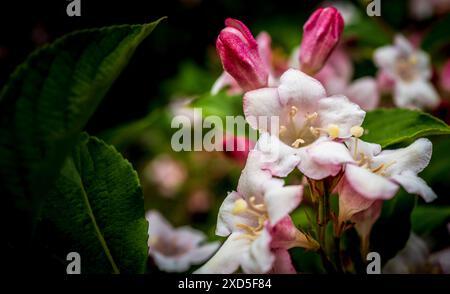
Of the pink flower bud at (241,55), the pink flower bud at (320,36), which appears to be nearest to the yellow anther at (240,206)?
the pink flower bud at (241,55)

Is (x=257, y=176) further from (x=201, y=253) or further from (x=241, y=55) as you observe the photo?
(x=201, y=253)

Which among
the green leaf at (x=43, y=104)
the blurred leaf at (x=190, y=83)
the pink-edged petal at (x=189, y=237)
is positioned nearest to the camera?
the green leaf at (x=43, y=104)

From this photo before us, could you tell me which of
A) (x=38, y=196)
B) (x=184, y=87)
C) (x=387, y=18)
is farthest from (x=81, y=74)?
(x=387, y=18)

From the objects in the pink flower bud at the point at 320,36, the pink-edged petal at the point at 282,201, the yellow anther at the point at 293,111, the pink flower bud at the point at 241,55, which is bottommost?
the pink-edged petal at the point at 282,201

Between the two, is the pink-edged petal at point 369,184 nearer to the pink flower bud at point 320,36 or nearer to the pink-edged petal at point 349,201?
the pink-edged petal at point 349,201

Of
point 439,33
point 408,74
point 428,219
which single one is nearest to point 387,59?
point 408,74
